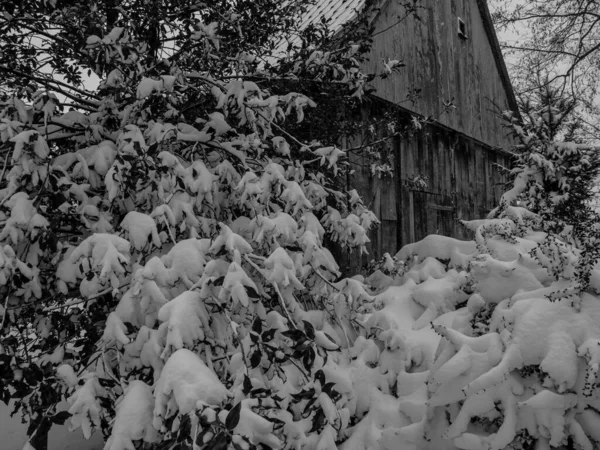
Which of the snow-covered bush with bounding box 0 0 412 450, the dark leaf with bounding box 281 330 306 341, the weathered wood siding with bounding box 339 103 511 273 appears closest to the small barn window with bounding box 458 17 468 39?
the weathered wood siding with bounding box 339 103 511 273

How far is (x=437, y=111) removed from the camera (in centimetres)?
746

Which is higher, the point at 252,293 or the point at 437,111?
the point at 437,111

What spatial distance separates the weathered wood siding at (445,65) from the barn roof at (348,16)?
0.10 m

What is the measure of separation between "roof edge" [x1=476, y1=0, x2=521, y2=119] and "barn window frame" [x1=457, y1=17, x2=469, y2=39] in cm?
88

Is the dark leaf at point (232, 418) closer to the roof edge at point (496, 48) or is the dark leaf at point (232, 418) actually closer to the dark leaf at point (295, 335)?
the dark leaf at point (295, 335)

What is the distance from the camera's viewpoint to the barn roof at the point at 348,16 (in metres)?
5.60

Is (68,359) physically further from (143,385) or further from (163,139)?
(163,139)

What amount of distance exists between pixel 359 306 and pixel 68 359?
190 cm

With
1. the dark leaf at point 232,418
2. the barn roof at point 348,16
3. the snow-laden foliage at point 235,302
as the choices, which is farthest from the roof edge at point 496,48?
the dark leaf at point 232,418

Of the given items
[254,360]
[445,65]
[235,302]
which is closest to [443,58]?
[445,65]

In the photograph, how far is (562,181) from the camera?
197 inches

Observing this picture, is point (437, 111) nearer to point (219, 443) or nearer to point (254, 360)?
point (254, 360)

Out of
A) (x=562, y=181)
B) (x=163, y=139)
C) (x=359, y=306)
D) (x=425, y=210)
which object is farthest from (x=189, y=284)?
(x=425, y=210)

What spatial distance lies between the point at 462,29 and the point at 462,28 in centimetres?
2
